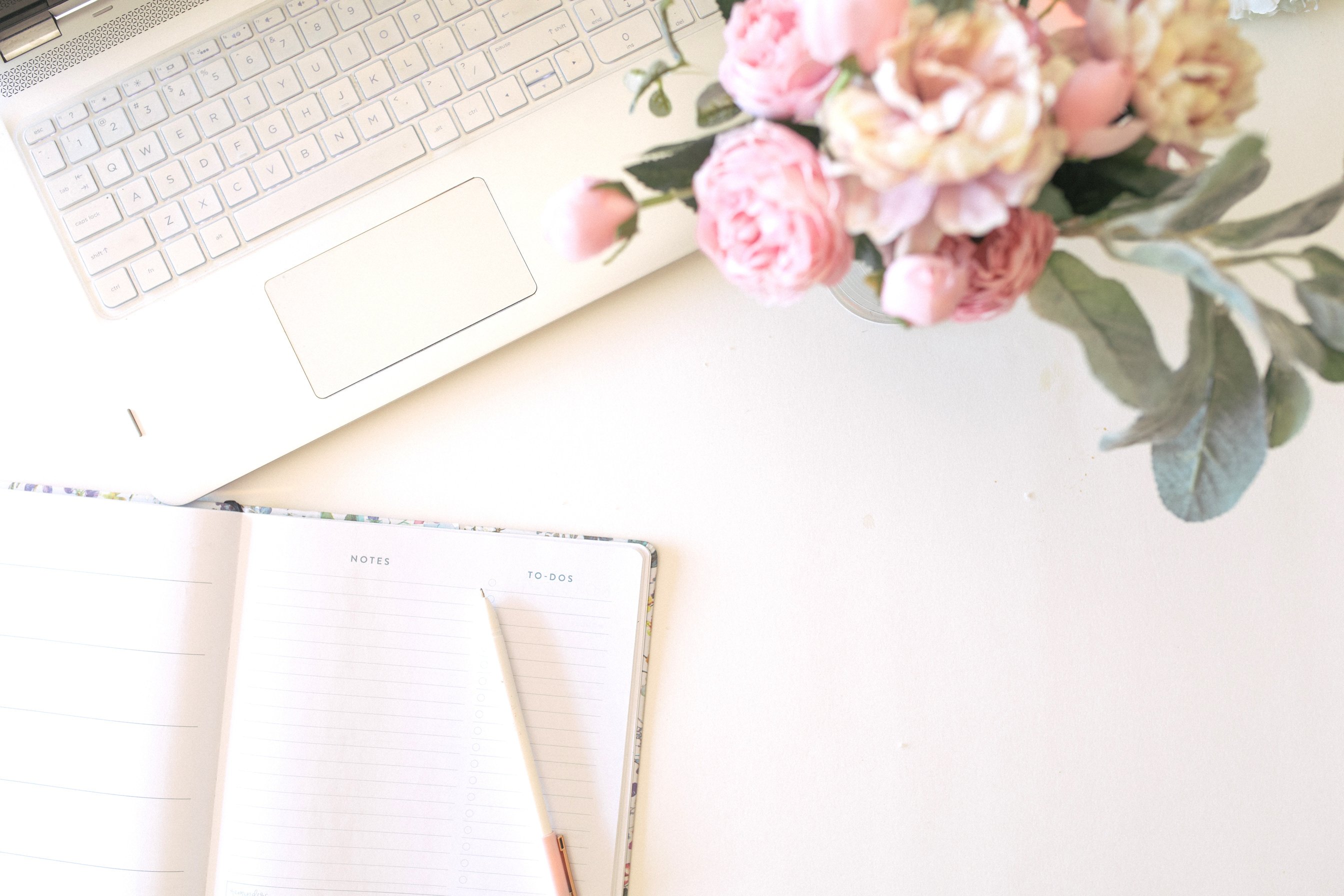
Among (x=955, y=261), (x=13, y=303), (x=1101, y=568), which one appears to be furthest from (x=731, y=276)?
(x=13, y=303)

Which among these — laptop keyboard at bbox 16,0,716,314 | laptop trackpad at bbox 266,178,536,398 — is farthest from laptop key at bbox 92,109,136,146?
laptop trackpad at bbox 266,178,536,398

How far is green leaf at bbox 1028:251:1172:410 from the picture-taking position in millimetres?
281

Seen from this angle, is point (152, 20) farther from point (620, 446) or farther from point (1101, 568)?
point (1101, 568)

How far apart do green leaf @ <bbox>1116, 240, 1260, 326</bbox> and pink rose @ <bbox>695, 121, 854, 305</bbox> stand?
0.29 ft

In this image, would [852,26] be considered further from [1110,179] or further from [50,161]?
[50,161]

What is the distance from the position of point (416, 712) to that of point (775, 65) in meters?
0.38

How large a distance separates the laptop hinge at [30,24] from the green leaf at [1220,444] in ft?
1.93

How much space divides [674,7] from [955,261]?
0.30 metres

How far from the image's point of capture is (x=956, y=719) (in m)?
0.50

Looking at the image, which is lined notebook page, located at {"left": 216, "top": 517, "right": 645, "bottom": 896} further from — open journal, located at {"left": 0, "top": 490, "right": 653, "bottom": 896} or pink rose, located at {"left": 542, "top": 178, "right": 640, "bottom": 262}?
pink rose, located at {"left": 542, "top": 178, "right": 640, "bottom": 262}

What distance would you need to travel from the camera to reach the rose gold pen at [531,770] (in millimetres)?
469

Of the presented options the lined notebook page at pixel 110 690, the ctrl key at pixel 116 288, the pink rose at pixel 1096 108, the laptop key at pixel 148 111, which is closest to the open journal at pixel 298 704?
the lined notebook page at pixel 110 690

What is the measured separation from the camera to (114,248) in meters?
0.49

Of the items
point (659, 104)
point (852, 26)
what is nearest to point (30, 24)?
point (659, 104)
